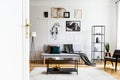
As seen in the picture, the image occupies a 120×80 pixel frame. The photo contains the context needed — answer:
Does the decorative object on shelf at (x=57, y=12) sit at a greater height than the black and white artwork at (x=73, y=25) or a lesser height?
greater

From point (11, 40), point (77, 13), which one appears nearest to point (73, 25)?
point (77, 13)

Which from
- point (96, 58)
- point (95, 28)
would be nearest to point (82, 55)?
point (96, 58)

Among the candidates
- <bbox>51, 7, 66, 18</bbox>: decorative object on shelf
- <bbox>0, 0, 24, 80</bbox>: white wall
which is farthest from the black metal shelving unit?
<bbox>0, 0, 24, 80</bbox>: white wall

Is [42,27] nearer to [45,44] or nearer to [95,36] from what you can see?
[45,44]

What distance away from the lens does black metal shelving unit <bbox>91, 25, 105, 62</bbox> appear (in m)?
8.41

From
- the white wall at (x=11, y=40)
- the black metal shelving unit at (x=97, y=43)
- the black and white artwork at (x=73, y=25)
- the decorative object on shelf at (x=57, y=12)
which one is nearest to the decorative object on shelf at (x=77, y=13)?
the black and white artwork at (x=73, y=25)

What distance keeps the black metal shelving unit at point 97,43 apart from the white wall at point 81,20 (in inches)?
7.2

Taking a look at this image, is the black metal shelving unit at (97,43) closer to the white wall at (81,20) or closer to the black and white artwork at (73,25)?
the white wall at (81,20)

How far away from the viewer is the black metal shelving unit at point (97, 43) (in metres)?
8.41

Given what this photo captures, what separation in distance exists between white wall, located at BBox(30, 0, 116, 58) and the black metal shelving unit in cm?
18

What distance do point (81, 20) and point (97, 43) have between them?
131 centimetres

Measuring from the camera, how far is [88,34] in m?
8.41

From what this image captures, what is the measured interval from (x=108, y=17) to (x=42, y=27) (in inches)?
122

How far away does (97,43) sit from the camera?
8.45 metres
